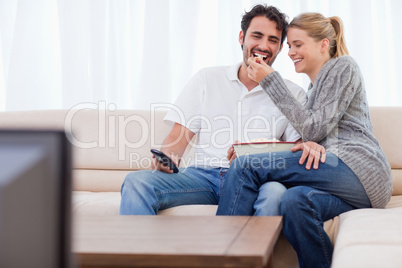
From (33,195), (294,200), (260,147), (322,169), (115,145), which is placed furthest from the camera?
(115,145)

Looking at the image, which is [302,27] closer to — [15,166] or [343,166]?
[343,166]

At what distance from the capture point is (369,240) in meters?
1.28

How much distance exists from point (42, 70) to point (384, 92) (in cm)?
204

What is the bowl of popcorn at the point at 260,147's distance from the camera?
5.99 ft

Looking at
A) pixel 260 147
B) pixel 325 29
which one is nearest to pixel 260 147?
pixel 260 147

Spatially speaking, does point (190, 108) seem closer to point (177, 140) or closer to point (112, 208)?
point (177, 140)

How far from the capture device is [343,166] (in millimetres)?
1726

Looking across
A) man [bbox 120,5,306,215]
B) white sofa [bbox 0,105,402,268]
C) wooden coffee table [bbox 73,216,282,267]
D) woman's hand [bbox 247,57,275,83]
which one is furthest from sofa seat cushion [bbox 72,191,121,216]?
woman's hand [bbox 247,57,275,83]

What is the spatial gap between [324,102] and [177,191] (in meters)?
0.64

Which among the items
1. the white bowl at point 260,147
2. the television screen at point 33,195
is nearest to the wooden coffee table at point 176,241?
the television screen at point 33,195

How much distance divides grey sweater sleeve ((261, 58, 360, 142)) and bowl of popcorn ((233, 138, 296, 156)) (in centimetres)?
9

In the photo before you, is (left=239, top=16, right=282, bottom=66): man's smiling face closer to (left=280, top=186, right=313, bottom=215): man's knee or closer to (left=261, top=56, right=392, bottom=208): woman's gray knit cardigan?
(left=261, top=56, right=392, bottom=208): woman's gray knit cardigan

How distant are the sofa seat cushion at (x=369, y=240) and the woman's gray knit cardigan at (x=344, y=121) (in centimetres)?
14

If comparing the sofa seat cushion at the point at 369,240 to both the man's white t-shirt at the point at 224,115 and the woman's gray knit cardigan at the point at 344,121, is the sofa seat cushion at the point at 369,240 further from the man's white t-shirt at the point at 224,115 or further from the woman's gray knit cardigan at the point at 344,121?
the man's white t-shirt at the point at 224,115
